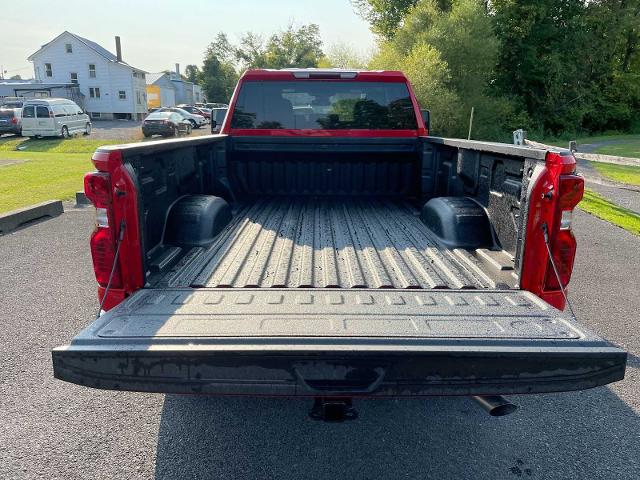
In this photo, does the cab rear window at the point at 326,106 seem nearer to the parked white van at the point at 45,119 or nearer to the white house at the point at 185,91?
the parked white van at the point at 45,119

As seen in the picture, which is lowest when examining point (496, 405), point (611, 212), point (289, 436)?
point (289, 436)

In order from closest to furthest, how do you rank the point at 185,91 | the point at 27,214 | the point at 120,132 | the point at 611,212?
the point at 27,214 → the point at 611,212 → the point at 120,132 → the point at 185,91

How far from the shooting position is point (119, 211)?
2.54 meters

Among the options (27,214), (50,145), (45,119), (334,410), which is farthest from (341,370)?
(45,119)

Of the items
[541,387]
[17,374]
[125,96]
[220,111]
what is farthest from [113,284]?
[125,96]

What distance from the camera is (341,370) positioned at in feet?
6.68

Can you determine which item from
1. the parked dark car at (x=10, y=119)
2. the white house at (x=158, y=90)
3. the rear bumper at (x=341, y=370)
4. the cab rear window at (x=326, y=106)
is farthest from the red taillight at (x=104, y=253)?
the white house at (x=158, y=90)

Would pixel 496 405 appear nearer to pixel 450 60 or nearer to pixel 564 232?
pixel 564 232

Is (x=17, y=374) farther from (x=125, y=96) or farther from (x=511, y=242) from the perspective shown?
(x=125, y=96)

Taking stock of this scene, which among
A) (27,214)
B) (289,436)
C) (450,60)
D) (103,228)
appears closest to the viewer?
(103,228)

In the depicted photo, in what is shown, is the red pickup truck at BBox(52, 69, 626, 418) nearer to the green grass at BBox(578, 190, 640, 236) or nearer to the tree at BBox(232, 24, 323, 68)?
the green grass at BBox(578, 190, 640, 236)

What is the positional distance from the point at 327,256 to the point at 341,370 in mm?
1471

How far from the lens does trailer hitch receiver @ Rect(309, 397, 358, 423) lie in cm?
216

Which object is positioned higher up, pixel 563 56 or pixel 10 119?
pixel 563 56
